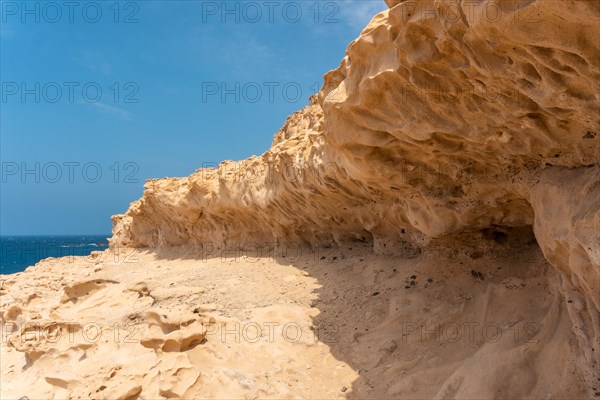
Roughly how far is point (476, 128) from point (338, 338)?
2.64 metres

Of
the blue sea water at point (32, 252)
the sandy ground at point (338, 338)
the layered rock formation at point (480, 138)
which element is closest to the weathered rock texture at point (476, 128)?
the layered rock formation at point (480, 138)

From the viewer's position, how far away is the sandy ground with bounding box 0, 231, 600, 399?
310cm

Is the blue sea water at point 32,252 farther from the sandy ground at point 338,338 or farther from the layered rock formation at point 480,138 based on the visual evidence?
the layered rock formation at point 480,138

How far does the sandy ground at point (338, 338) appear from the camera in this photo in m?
3.10

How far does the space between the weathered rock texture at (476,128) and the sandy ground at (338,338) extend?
428 millimetres

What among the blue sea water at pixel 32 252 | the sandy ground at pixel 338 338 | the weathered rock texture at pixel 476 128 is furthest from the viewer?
the blue sea water at pixel 32 252

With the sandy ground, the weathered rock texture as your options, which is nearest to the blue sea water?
the sandy ground

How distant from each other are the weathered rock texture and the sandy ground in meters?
0.43

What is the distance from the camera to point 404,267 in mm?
5121

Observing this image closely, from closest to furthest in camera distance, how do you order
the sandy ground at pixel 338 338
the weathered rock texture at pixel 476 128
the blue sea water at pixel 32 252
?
the weathered rock texture at pixel 476 128, the sandy ground at pixel 338 338, the blue sea water at pixel 32 252

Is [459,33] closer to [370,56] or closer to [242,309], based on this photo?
[370,56]

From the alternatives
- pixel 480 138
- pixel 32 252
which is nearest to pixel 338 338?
pixel 480 138

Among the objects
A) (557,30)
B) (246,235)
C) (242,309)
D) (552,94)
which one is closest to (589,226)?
(552,94)

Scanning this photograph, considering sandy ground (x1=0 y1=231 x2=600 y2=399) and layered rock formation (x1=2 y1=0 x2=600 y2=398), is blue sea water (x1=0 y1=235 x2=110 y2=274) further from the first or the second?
layered rock formation (x1=2 y1=0 x2=600 y2=398)
